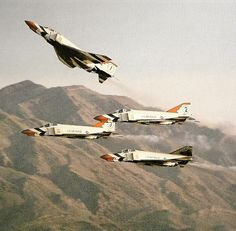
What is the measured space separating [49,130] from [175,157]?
35050 mm

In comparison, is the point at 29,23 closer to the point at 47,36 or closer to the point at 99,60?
the point at 47,36

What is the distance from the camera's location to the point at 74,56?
334ft

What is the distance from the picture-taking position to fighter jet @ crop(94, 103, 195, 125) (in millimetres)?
108875

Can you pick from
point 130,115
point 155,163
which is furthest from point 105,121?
point 155,163

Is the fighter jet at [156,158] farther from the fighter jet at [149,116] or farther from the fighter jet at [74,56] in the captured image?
the fighter jet at [74,56]

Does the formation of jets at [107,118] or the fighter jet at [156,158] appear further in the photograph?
the fighter jet at [156,158]

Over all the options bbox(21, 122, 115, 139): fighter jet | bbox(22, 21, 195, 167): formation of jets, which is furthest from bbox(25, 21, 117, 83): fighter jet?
bbox(21, 122, 115, 139): fighter jet

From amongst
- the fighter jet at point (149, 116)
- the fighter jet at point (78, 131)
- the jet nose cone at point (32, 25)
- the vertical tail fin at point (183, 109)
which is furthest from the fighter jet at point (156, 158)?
the jet nose cone at point (32, 25)

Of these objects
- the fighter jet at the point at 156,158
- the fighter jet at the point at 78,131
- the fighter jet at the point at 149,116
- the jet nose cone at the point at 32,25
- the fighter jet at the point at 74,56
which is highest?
the jet nose cone at the point at 32,25

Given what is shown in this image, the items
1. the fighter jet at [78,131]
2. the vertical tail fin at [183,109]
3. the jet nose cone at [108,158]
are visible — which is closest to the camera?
the jet nose cone at [108,158]

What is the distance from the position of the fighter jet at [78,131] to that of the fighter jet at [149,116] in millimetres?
8129

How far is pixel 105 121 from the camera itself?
369ft

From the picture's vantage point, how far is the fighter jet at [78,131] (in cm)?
11612

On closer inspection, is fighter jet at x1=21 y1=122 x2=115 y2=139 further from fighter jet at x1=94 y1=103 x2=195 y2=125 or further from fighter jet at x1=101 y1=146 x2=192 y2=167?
fighter jet at x1=101 y1=146 x2=192 y2=167
